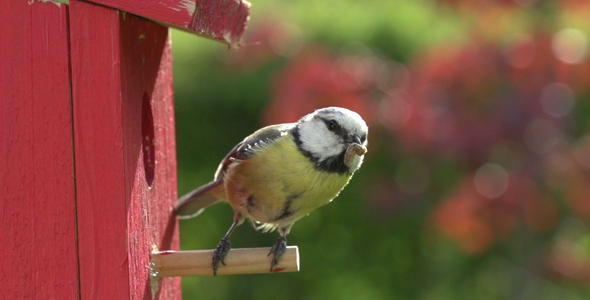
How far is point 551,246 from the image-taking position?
510 cm

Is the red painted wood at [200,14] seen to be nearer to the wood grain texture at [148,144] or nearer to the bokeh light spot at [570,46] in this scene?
the wood grain texture at [148,144]

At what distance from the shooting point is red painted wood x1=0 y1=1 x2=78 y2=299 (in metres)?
2.34

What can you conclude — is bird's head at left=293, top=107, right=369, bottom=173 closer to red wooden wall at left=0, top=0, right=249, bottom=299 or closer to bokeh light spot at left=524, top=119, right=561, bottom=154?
red wooden wall at left=0, top=0, right=249, bottom=299

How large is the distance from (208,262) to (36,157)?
1.75ft

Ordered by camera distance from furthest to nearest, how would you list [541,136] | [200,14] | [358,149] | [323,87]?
[323,87], [541,136], [358,149], [200,14]

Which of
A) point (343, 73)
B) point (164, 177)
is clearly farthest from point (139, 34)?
point (343, 73)

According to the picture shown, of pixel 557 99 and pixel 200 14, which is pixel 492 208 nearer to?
pixel 557 99

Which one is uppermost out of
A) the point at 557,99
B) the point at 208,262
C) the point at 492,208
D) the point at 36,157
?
the point at 36,157

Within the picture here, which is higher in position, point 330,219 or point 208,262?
point 208,262

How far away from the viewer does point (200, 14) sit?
8.00ft

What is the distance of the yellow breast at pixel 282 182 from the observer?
289 cm

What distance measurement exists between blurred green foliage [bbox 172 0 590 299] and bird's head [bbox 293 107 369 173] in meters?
2.70

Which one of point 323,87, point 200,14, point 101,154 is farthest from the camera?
point 323,87

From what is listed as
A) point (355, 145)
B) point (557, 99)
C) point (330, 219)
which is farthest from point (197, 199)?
point (330, 219)
